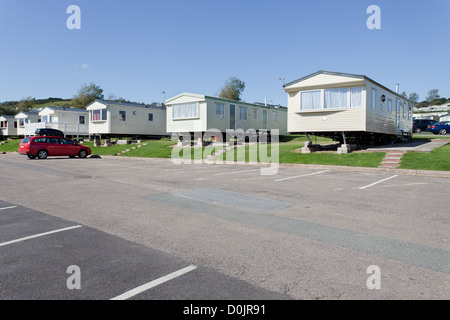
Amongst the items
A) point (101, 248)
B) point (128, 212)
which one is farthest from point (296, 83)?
point (101, 248)

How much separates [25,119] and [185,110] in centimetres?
3930

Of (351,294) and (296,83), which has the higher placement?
(296,83)

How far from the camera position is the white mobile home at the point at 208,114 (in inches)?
1127

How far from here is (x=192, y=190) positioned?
9711 millimetres

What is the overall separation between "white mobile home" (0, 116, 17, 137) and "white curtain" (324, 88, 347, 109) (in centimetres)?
5875

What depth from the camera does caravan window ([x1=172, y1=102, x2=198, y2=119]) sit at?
2918 cm

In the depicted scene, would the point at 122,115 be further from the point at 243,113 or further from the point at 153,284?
the point at 153,284

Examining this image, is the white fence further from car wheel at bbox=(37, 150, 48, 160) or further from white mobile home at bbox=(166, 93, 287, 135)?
white mobile home at bbox=(166, 93, 287, 135)

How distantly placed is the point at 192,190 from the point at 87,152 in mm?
19833

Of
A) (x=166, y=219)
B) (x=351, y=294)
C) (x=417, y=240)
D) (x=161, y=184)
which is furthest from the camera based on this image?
(x=161, y=184)

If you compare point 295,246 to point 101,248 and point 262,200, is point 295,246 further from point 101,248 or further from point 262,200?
point 262,200

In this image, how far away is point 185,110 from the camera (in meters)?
29.9

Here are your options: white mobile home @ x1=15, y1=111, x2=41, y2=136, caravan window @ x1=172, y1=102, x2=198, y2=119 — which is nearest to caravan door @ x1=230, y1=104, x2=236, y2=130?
caravan window @ x1=172, y1=102, x2=198, y2=119

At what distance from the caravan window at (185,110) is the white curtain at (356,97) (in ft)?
47.9
